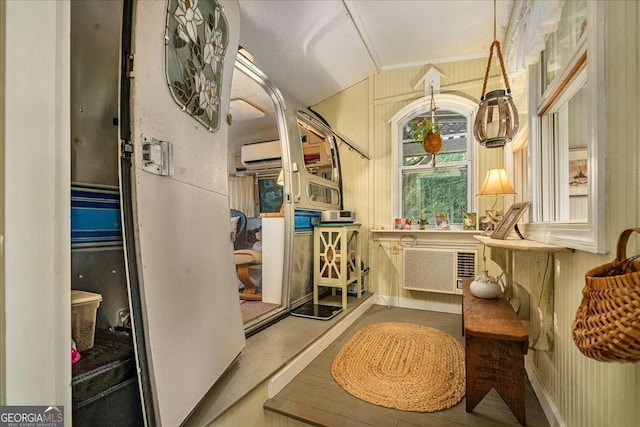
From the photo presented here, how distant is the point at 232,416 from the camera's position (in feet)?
4.44

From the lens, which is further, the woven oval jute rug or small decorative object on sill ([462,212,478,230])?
small decorative object on sill ([462,212,478,230])

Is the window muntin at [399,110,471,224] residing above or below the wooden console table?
above

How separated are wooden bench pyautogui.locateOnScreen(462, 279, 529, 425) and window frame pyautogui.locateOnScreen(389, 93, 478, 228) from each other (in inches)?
79.9

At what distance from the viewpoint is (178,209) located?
1219 millimetres

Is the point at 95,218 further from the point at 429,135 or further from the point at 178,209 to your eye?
the point at 429,135

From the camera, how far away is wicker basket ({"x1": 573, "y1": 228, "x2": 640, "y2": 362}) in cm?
57

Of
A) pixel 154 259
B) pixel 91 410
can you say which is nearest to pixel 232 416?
pixel 91 410

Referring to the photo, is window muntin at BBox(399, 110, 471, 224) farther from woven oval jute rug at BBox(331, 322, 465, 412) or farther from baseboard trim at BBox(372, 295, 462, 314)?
woven oval jute rug at BBox(331, 322, 465, 412)

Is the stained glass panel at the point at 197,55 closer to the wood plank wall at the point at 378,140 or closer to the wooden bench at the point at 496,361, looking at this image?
the wooden bench at the point at 496,361

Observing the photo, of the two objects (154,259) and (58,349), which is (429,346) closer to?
(154,259)

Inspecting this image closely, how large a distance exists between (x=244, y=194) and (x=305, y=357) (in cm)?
315

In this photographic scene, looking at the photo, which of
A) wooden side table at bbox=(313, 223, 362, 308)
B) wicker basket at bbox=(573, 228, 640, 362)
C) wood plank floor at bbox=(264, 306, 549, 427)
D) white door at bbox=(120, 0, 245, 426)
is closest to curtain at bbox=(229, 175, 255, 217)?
wooden side table at bbox=(313, 223, 362, 308)

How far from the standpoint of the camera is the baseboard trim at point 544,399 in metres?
1.40

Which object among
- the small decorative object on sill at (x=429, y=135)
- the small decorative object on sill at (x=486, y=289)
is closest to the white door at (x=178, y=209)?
the small decorative object on sill at (x=486, y=289)
